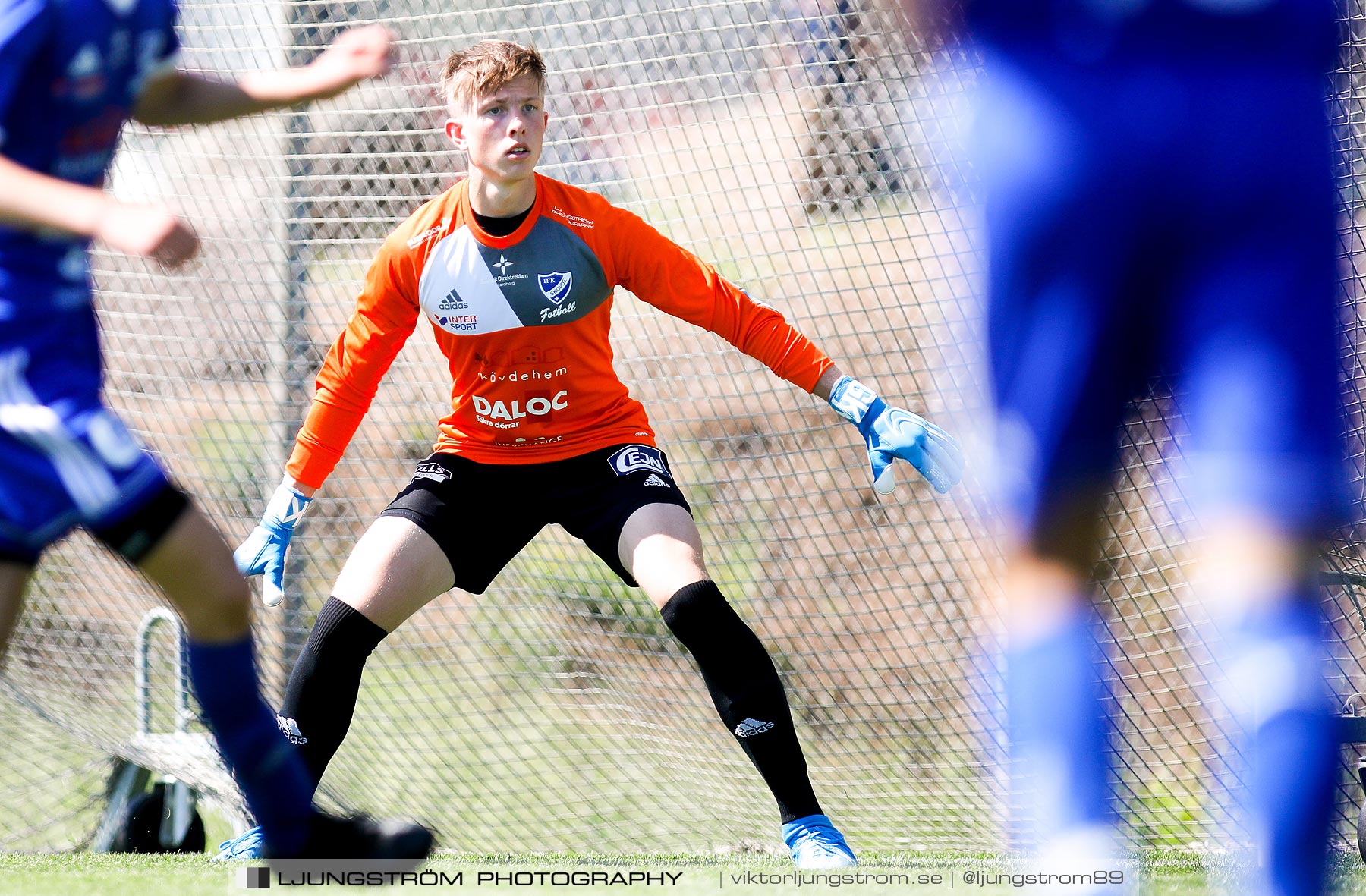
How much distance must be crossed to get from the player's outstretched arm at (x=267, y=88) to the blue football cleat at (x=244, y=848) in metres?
1.54

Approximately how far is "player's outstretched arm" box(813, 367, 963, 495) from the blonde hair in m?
1.00

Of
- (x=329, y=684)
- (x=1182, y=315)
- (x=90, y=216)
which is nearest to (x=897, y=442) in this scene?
(x=329, y=684)

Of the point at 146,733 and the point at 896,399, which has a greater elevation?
the point at 896,399

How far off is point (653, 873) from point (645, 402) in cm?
213

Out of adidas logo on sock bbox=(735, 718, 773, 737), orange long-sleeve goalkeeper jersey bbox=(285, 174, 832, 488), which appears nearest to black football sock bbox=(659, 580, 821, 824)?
adidas logo on sock bbox=(735, 718, 773, 737)

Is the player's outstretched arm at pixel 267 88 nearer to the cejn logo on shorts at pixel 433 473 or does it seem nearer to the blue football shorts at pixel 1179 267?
the cejn logo on shorts at pixel 433 473

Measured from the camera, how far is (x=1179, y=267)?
124 centimetres

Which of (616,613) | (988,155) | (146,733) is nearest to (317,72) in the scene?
(988,155)

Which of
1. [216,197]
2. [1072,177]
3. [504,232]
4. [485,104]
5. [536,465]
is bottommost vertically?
[1072,177]

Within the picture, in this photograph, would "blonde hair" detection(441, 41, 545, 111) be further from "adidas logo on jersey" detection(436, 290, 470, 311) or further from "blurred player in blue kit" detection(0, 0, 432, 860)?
"blurred player in blue kit" detection(0, 0, 432, 860)

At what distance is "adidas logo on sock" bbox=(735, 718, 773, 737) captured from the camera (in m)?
2.77

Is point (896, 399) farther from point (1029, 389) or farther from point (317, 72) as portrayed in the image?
point (1029, 389)

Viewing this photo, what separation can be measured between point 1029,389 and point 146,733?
3102 mm

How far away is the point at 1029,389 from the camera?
1271 millimetres
